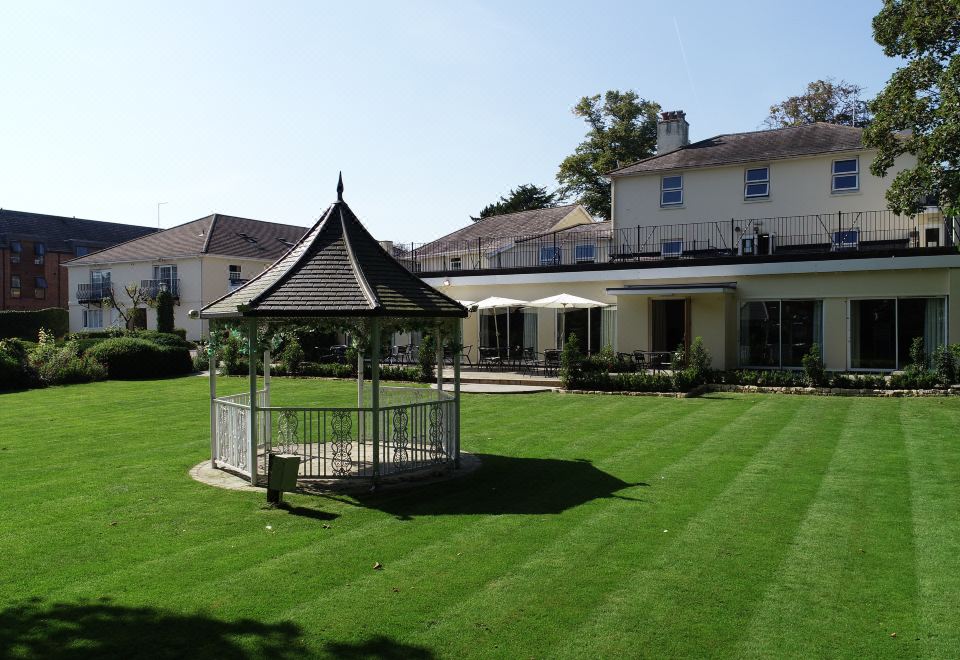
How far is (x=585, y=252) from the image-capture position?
1489 inches

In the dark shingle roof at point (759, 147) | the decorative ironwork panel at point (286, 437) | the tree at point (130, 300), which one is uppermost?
the dark shingle roof at point (759, 147)

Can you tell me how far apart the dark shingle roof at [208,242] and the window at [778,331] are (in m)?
34.7

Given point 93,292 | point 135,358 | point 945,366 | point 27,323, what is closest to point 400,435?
point 945,366

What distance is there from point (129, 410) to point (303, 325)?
30.7 feet

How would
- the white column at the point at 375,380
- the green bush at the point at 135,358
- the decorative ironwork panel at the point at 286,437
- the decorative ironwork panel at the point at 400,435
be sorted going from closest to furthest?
the white column at the point at 375,380 < the decorative ironwork panel at the point at 400,435 < the decorative ironwork panel at the point at 286,437 < the green bush at the point at 135,358

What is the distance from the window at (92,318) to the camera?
53.1m

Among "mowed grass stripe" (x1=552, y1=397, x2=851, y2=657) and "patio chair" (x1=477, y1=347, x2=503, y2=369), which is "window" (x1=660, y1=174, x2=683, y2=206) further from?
"mowed grass stripe" (x1=552, y1=397, x2=851, y2=657)

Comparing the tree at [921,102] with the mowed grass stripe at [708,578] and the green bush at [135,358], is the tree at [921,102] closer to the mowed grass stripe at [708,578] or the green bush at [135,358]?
the mowed grass stripe at [708,578]

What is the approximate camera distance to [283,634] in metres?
6.01

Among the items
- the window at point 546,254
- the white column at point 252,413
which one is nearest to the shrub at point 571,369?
the white column at point 252,413

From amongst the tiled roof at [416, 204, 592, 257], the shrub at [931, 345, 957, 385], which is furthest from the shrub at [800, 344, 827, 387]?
the tiled roof at [416, 204, 592, 257]

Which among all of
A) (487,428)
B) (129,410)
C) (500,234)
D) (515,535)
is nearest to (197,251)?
(500,234)

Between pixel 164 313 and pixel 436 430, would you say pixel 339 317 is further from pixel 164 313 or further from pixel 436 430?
pixel 164 313

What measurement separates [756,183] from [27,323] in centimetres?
4502
